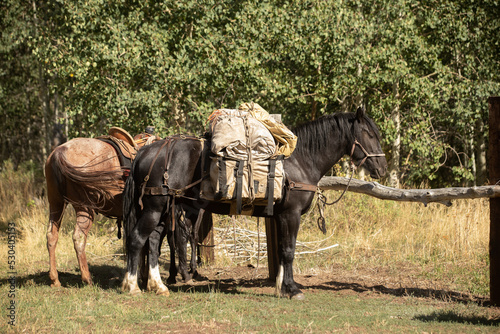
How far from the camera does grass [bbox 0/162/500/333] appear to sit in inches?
196

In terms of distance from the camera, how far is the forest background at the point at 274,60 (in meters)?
10.3

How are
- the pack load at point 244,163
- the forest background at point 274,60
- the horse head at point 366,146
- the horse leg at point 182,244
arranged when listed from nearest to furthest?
the pack load at point 244,163, the horse head at point 366,146, the horse leg at point 182,244, the forest background at point 274,60

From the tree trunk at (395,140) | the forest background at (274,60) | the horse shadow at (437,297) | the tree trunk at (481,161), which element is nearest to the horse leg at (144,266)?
the horse shadow at (437,297)

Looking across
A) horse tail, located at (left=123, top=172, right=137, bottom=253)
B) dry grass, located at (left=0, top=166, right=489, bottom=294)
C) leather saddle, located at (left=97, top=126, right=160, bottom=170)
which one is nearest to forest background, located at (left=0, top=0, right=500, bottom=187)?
dry grass, located at (left=0, top=166, right=489, bottom=294)

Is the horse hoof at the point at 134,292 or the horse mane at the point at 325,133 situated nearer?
the horse hoof at the point at 134,292

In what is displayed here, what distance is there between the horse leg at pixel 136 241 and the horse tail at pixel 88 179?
76 cm

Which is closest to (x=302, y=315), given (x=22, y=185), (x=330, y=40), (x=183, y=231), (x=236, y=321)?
(x=236, y=321)

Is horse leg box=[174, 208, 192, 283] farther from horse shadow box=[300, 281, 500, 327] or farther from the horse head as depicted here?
the horse head

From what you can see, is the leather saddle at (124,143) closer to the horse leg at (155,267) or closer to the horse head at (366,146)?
the horse leg at (155,267)

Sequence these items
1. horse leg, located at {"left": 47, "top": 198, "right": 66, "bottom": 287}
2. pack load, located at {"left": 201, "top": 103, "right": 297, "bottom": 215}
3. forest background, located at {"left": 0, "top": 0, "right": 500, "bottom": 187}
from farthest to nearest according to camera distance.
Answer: forest background, located at {"left": 0, "top": 0, "right": 500, "bottom": 187}, horse leg, located at {"left": 47, "top": 198, "right": 66, "bottom": 287}, pack load, located at {"left": 201, "top": 103, "right": 297, "bottom": 215}

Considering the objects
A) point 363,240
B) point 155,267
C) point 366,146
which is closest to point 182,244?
point 155,267

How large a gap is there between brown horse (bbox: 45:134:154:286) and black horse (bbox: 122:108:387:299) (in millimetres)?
600

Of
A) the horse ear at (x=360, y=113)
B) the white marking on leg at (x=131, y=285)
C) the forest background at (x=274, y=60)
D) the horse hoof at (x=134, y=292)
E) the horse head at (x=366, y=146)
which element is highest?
the forest background at (x=274, y=60)

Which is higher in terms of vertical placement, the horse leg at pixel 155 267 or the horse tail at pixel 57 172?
the horse tail at pixel 57 172
